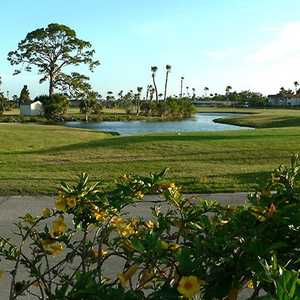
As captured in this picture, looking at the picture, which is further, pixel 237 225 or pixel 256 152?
pixel 256 152

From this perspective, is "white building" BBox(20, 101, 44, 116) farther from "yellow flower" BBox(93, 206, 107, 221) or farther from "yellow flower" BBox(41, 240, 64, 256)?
"yellow flower" BBox(93, 206, 107, 221)

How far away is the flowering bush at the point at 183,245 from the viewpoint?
1.74 metres

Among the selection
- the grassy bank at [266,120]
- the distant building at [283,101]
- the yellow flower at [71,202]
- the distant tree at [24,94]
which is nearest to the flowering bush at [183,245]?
the yellow flower at [71,202]

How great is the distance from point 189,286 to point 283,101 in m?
153

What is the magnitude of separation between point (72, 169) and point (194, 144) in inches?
246

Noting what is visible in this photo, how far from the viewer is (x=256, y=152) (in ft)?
47.9

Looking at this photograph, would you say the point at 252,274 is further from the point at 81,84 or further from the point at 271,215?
the point at 81,84

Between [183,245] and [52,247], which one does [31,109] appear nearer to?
[52,247]

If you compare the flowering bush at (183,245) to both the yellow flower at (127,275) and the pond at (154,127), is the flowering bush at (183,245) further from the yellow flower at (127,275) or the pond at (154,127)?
the pond at (154,127)

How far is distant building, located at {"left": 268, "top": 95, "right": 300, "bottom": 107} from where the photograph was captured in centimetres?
14262

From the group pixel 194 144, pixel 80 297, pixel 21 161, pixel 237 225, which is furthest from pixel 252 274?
pixel 194 144

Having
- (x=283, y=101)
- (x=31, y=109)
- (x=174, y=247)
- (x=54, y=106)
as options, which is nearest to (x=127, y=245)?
(x=174, y=247)

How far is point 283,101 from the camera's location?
14938 centimetres

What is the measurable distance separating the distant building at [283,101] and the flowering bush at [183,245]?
463ft
